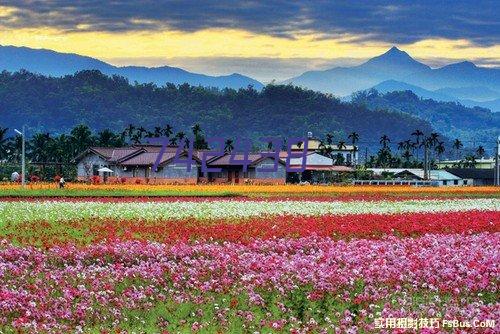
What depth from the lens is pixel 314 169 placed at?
9806 centimetres

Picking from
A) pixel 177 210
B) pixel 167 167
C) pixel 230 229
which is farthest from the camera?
pixel 167 167

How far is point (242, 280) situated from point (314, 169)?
83.5 metres

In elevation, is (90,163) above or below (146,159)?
below

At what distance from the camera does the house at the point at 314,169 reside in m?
93.1

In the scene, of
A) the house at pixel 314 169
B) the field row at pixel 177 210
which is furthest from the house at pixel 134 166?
the field row at pixel 177 210

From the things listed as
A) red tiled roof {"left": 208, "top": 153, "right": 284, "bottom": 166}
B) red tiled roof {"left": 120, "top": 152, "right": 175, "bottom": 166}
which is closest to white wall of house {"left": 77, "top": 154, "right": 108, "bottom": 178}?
red tiled roof {"left": 120, "top": 152, "right": 175, "bottom": 166}

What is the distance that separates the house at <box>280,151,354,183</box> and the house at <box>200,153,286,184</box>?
399 cm

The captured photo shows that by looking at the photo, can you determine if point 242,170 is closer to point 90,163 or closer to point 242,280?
point 90,163

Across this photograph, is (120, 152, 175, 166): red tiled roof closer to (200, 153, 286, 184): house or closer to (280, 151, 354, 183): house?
(200, 153, 286, 184): house

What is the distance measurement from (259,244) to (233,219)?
28.5ft

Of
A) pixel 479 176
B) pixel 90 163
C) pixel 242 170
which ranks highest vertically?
pixel 90 163

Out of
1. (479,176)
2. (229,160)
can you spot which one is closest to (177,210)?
(229,160)

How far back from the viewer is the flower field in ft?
40.1

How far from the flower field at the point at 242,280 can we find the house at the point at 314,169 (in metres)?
67.2
